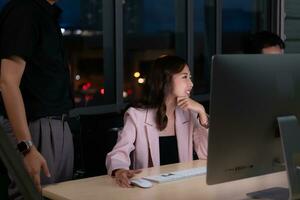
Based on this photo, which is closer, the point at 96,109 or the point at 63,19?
the point at 63,19

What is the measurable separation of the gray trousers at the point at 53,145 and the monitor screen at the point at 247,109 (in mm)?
833

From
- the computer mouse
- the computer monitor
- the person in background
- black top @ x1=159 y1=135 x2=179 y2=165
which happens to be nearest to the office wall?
the person in background

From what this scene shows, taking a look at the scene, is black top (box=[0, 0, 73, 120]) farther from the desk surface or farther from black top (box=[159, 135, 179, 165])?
black top (box=[159, 135, 179, 165])

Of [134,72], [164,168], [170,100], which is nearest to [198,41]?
[134,72]

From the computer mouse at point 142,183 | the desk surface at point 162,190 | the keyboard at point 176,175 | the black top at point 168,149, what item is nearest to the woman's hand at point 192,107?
the black top at point 168,149

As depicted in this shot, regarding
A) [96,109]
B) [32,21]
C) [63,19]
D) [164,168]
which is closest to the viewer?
[32,21]

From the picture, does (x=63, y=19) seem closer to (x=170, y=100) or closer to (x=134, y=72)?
(x=134, y=72)

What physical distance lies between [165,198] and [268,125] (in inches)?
17.1

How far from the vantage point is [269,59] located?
139cm

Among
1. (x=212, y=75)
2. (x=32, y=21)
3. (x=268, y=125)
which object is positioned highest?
(x=32, y=21)

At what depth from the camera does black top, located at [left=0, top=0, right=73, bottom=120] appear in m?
1.86

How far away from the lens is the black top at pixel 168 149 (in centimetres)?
238

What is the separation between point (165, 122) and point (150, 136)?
0.11m

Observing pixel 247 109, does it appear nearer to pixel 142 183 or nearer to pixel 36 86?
pixel 142 183
